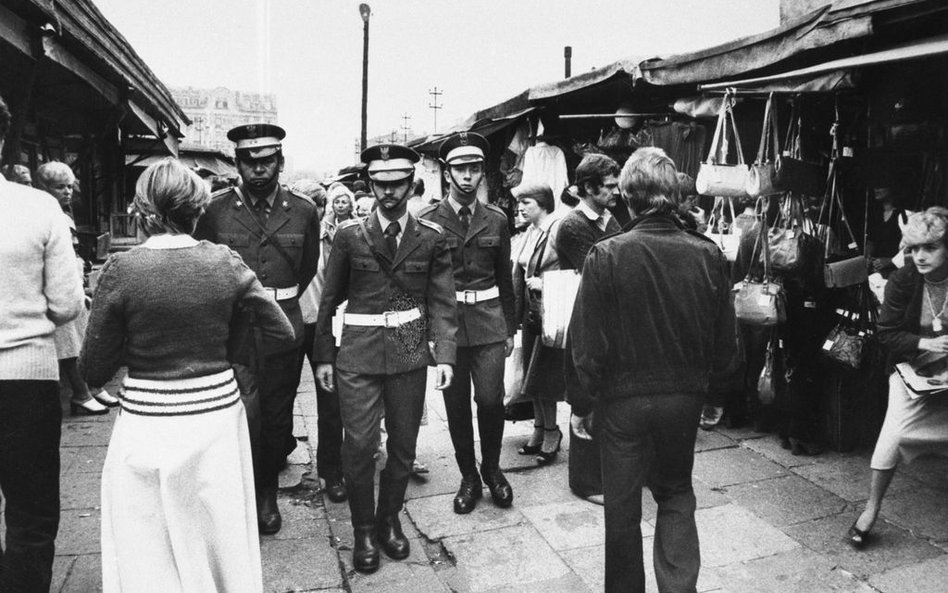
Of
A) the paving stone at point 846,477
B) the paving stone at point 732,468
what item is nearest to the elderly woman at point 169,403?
the paving stone at point 732,468

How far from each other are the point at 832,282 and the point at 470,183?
8.51 ft

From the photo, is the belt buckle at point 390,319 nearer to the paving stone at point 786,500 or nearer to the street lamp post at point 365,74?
the paving stone at point 786,500

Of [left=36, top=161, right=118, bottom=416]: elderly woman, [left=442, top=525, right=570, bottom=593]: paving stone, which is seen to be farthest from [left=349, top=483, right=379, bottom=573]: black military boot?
[left=36, top=161, right=118, bottom=416]: elderly woman

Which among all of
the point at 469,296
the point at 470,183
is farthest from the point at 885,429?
the point at 470,183

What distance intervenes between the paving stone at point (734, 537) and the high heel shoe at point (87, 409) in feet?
16.1

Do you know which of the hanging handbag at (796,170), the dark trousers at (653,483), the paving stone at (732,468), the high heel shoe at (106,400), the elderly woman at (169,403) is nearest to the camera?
the elderly woman at (169,403)

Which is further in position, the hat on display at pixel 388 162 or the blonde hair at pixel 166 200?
the hat on display at pixel 388 162

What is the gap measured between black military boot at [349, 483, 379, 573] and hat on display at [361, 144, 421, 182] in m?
1.56

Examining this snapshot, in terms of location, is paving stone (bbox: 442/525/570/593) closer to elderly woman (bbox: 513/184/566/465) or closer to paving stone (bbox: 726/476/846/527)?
elderly woman (bbox: 513/184/566/465)

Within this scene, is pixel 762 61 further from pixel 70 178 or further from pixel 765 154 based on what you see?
pixel 70 178

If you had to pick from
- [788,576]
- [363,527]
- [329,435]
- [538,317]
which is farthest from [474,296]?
[788,576]

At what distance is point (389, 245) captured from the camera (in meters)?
3.74

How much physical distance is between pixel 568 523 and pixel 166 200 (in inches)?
111

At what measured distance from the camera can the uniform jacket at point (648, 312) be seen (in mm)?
2902
